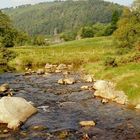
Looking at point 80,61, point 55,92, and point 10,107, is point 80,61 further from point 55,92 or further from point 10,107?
point 10,107

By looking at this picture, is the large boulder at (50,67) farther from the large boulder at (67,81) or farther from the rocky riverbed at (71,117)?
the rocky riverbed at (71,117)

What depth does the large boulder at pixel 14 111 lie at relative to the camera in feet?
103

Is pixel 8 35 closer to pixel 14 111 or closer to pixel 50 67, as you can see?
pixel 50 67

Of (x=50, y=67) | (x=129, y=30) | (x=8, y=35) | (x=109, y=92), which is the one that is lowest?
(x=50, y=67)

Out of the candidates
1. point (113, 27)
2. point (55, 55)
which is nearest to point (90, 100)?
point (55, 55)

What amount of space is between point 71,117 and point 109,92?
340 inches

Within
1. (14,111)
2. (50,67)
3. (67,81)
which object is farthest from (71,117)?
(50,67)

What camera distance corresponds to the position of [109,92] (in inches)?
1638

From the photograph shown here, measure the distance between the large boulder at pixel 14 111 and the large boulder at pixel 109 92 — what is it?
9.82m

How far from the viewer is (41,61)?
271 ft

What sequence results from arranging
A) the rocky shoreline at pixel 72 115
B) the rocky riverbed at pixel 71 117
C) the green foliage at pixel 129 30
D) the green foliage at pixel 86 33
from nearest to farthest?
the rocky riverbed at pixel 71 117, the rocky shoreline at pixel 72 115, the green foliage at pixel 129 30, the green foliage at pixel 86 33

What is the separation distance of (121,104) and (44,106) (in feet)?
26.9

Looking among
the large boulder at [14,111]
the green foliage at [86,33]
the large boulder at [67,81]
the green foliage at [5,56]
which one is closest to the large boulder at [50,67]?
the green foliage at [5,56]

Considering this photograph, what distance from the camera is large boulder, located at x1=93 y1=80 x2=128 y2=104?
3958 centimetres
